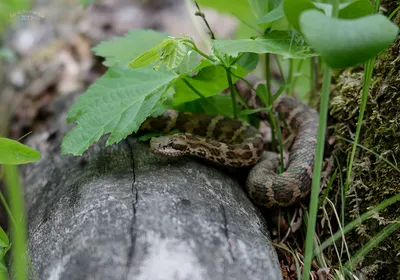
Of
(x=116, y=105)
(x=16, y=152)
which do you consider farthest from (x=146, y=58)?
(x=16, y=152)

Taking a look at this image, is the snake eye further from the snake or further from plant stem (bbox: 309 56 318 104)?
plant stem (bbox: 309 56 318 104)

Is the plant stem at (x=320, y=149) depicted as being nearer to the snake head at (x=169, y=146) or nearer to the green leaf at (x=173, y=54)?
the green leaf at (x=173, y=54)

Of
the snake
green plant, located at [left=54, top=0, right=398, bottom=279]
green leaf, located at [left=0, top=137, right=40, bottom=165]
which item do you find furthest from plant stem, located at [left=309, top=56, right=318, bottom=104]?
green leaf, located at [left=0, top=137, right=40, bottom=165]

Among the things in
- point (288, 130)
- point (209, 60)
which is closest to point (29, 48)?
point (288, 130)

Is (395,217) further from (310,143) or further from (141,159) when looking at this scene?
(141,159)

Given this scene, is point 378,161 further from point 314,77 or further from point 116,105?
point 116,105

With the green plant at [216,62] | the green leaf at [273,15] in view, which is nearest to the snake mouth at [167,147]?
the green plant at [216,62]

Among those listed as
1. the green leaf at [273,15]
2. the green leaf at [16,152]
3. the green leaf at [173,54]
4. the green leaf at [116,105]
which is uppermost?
the green leaf at [273,15]
